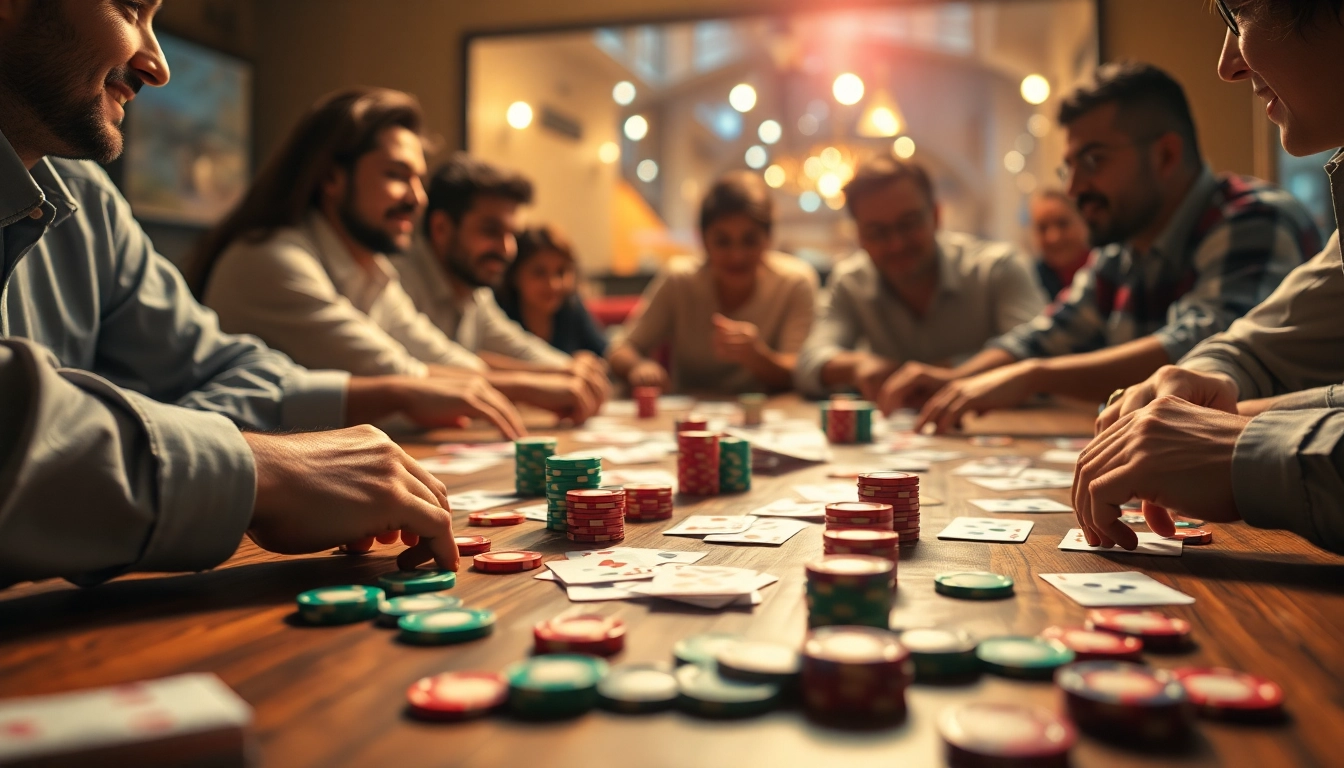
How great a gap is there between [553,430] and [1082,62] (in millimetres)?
4273

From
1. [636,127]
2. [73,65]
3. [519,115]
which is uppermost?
[636,127]

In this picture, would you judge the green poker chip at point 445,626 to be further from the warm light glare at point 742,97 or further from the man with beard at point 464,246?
the warm light glare at point 742,97

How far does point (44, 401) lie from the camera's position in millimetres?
734

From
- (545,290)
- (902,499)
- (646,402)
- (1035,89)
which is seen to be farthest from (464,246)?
(1035,89)

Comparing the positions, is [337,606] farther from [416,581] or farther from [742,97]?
[742,97]

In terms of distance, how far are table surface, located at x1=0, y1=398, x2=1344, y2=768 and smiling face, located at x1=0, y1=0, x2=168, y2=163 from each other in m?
0.57

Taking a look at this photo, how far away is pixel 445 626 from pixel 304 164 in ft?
7.52

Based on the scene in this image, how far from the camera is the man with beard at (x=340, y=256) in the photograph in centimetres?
237

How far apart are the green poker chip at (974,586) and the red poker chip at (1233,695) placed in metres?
0.22

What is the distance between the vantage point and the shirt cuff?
1778 millimetres

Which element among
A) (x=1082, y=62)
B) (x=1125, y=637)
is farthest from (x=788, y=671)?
(x=1082, y=62)

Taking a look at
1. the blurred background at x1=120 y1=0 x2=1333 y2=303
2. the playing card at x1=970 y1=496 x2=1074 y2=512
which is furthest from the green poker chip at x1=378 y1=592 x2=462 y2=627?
the blurred background at x1=120 y1=0 x2=1333 y2=303

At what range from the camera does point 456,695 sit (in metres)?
0.58

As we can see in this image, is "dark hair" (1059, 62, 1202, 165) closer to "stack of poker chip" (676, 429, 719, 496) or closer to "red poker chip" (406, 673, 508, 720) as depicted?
"stack of poker chip" (676, 429, 719, 496)
